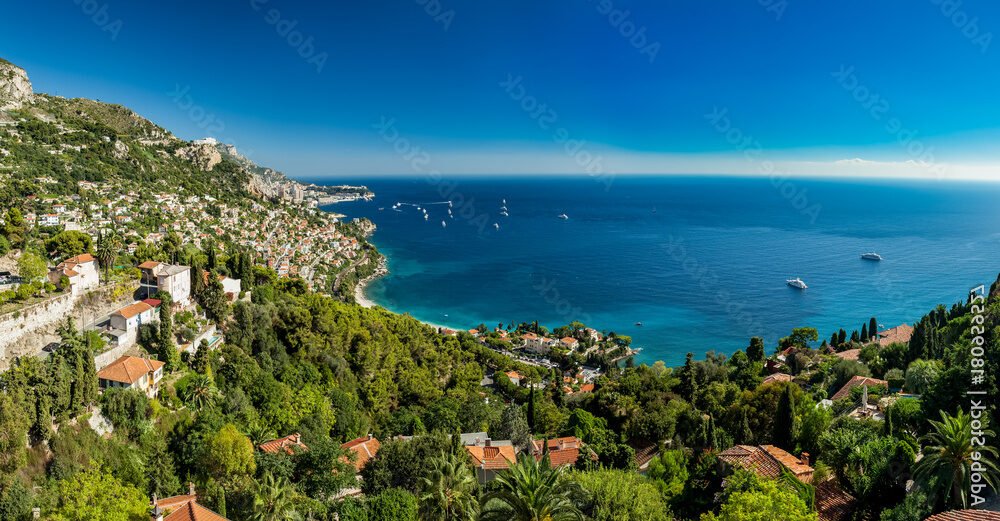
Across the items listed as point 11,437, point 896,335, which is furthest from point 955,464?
point 896,335

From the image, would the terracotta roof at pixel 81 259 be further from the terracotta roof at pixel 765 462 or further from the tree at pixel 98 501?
the terracotta roof at pixel 765 462

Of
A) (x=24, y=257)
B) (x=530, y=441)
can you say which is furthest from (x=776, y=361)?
(x=24, y=257)

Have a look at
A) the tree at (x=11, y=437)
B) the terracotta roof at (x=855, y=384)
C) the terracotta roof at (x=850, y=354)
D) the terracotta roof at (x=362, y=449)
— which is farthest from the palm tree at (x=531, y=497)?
the terracotta roof at (x=850, y=354)

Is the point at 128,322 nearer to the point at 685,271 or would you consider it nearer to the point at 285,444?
the point at 285,444

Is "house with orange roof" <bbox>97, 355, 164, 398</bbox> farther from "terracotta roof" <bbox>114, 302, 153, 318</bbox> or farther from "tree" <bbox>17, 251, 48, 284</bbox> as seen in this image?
"tree" <bbox>17, 251, 48, 284</bbox>

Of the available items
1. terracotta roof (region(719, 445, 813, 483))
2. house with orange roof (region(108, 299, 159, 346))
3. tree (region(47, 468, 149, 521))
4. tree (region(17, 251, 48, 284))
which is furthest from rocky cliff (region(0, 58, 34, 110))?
terracotta roof (region(719, 445, 813, 483))

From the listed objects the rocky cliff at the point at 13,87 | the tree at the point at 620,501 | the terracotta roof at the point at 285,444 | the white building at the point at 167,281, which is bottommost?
the terracotta roof at the point at 285,444
